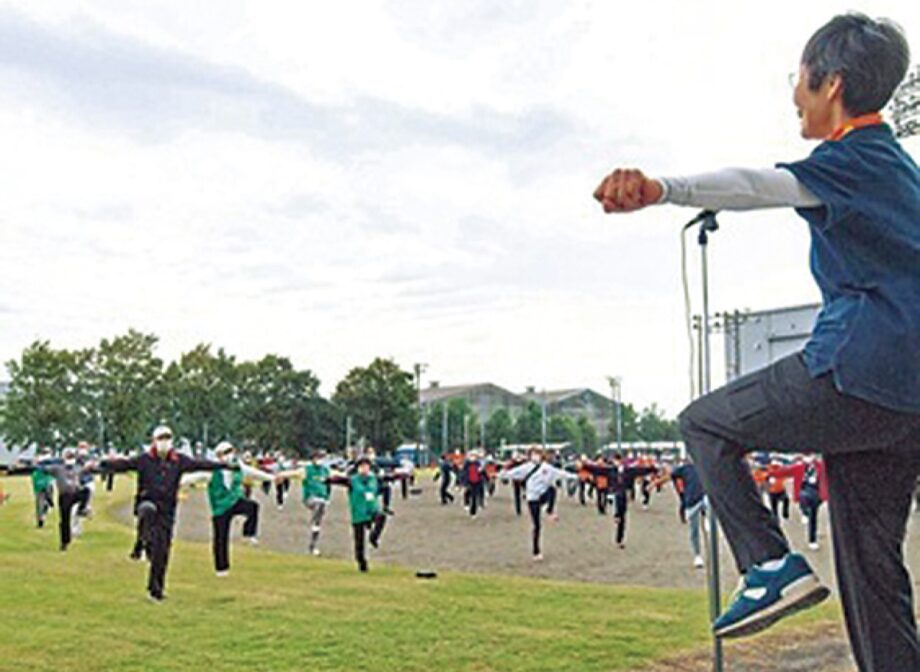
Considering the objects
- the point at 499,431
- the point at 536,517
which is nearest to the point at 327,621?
the point at 536,517

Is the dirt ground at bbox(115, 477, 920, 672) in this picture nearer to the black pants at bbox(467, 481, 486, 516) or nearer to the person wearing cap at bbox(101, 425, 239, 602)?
the black pants at bbox(467, 481, 486, 516)

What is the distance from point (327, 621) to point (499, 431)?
417ft

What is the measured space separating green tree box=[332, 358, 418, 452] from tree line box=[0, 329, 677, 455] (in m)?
0.10

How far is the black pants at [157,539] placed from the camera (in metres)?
16.8

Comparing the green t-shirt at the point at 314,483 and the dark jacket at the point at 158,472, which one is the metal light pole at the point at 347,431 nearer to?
the green t-shirt at the point at 314,483

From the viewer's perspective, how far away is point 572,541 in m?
30.5

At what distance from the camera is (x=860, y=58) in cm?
342

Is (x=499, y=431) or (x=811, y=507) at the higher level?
(x=499, y=431)

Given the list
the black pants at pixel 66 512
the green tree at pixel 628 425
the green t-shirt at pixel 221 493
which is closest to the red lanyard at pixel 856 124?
the green t-shirt at pixel 221 493

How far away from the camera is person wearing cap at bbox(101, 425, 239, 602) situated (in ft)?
57.1

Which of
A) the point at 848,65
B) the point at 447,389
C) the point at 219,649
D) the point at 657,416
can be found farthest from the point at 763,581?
the point at 447,389

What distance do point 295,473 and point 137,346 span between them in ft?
229

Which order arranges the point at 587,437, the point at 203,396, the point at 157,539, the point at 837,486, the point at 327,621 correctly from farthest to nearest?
1. the point at 587,437
2. the point at 203,396
3. the point at 157,539
4. the point at 327,621
5. the point at 837,486

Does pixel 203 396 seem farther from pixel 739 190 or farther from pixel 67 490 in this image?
pixel 739 190
